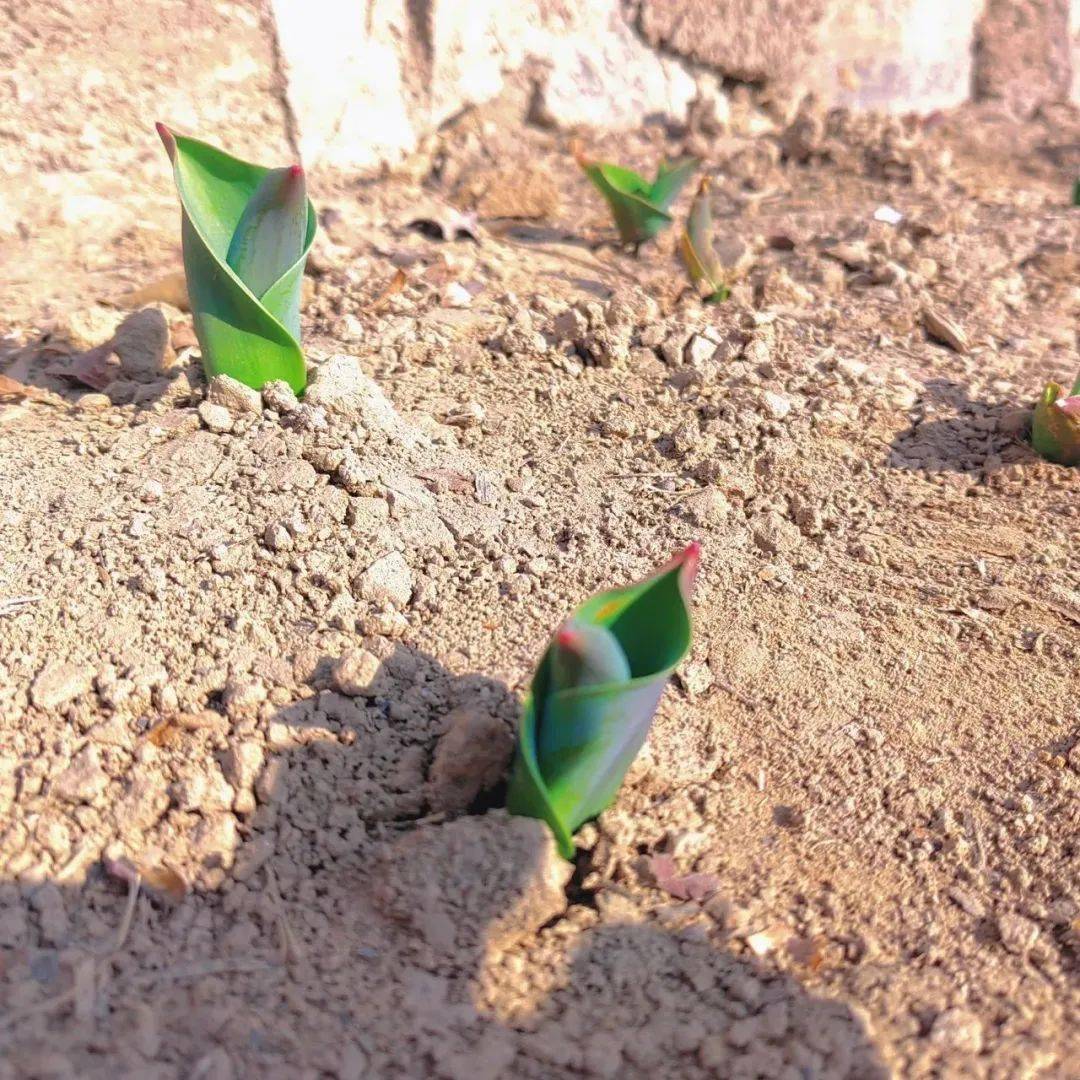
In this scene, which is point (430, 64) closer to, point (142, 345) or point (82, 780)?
point (142, 345)

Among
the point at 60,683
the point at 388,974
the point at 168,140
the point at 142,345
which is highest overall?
the point at 168,140

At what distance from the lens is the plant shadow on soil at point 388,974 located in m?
1.28

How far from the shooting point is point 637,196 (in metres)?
2.87

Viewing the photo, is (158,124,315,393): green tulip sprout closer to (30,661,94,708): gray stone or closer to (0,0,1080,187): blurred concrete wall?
(30,661,94,708): gray stone

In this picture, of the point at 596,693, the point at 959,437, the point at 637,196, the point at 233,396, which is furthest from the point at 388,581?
the point at 637,196

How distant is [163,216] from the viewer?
2.95 metres

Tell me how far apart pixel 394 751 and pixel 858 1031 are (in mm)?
684

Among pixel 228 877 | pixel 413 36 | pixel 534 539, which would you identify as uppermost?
pixel 413 36

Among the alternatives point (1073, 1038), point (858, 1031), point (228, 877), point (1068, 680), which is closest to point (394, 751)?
point (228, 877)

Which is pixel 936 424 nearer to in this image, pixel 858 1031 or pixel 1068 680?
pixel 1068 680

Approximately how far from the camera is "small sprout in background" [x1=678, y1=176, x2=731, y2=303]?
8.64 feet

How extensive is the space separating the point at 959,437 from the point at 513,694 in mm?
1165

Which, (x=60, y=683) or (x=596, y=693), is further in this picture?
(x=60, y=683)

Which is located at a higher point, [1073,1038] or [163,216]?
[163,216]
